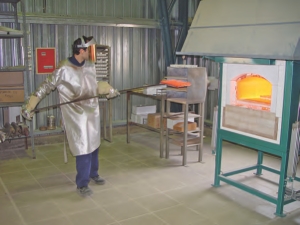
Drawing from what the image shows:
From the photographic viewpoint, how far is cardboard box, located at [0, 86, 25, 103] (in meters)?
5.43

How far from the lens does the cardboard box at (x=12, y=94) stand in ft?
17.8

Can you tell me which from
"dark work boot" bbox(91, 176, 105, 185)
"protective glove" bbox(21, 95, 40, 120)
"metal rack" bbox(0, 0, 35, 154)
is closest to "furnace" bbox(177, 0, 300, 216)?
"dark work boot" bbox(91, 176, 105, 185)

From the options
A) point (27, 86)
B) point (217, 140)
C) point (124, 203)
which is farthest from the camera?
point (27, 86)

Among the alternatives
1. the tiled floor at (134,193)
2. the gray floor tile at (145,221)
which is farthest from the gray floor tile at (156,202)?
the gray floor tile at (145,221)

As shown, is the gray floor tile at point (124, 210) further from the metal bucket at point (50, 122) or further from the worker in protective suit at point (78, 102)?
the metal bucket at point (50, 122)

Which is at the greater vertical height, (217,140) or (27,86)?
(27,86)

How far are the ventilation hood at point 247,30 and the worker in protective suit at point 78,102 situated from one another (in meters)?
1.24

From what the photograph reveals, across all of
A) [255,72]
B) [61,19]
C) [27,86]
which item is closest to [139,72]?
[61,19]

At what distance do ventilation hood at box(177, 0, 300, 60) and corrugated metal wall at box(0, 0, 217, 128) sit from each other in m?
2.87

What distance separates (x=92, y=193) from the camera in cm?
427

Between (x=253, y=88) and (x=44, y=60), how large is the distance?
12.4ft

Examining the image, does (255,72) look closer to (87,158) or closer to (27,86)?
(87,158)

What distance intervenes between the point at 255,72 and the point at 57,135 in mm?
4058

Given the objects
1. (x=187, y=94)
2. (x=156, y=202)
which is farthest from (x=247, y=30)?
(x=156, y=202)
